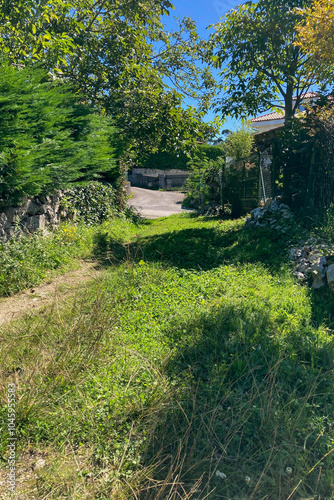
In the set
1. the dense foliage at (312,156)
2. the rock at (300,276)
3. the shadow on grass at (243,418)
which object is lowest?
the shadow on grass at (243,418)

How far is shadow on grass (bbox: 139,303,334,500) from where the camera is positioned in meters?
2.10

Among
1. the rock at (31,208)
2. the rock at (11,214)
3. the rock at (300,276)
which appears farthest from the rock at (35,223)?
the rock at (300,276)

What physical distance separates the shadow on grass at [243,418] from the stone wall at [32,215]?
379 cm

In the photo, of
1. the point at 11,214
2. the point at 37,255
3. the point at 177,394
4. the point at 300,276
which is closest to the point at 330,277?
the point at 300,276

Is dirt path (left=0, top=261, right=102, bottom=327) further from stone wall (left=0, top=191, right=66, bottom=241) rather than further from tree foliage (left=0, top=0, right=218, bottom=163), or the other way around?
tree foliage (left=0, top=0, right=218, bottom=163)

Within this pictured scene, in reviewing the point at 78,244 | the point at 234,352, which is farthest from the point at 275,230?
the point at 234,352

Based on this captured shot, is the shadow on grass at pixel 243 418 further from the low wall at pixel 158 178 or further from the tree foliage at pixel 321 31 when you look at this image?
the low wall at pixel 158 178

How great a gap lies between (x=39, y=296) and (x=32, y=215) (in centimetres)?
248

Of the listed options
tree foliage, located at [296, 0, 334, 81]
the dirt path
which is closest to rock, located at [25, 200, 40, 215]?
the dirt path

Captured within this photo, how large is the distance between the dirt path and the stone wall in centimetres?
121

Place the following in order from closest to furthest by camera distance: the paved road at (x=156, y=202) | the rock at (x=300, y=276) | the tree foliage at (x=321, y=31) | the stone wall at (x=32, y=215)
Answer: the rock at (x=300, y=276) → the tree foliage at (x=321, y=31) → the stone wall at (x=32, y=215) → the paved road at (x=156, y=202)

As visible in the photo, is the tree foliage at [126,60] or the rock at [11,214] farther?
the tree foliage at [126,60]

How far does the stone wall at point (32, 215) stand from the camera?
598 cm

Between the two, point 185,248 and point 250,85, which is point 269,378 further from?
point 250,85
